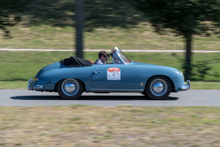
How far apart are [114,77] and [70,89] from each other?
115cm

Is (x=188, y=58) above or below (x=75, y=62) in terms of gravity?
above

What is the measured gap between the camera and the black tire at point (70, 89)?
30.2 ft

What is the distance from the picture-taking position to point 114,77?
9164 mm

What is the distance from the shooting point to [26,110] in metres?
7.39

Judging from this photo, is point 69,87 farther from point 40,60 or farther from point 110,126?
point 40,60

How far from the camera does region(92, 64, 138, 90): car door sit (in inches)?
360

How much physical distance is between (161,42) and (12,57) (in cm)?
974

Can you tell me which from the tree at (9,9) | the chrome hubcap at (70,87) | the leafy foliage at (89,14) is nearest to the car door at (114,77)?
the chrome hubcap at (70,87)

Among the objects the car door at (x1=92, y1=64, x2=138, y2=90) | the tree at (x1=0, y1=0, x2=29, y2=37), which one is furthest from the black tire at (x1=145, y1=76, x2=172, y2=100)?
the tree at (x1=0, y1=0, x2=29, y2=37)

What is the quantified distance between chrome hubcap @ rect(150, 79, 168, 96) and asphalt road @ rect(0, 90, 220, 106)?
271 mm

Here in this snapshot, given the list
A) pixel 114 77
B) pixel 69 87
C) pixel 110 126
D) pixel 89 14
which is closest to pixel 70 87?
pixel 69 87

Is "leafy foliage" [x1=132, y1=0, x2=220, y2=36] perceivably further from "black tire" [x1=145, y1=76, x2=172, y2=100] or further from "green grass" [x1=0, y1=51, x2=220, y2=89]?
"black tire" [x1=145, y1=76, x2=172, y2=100]

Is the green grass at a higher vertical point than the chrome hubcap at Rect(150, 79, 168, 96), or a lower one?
higher

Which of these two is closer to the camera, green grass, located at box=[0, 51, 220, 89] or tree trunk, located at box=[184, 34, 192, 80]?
tree trunk, located at box=[184, 34, 192, 80]
